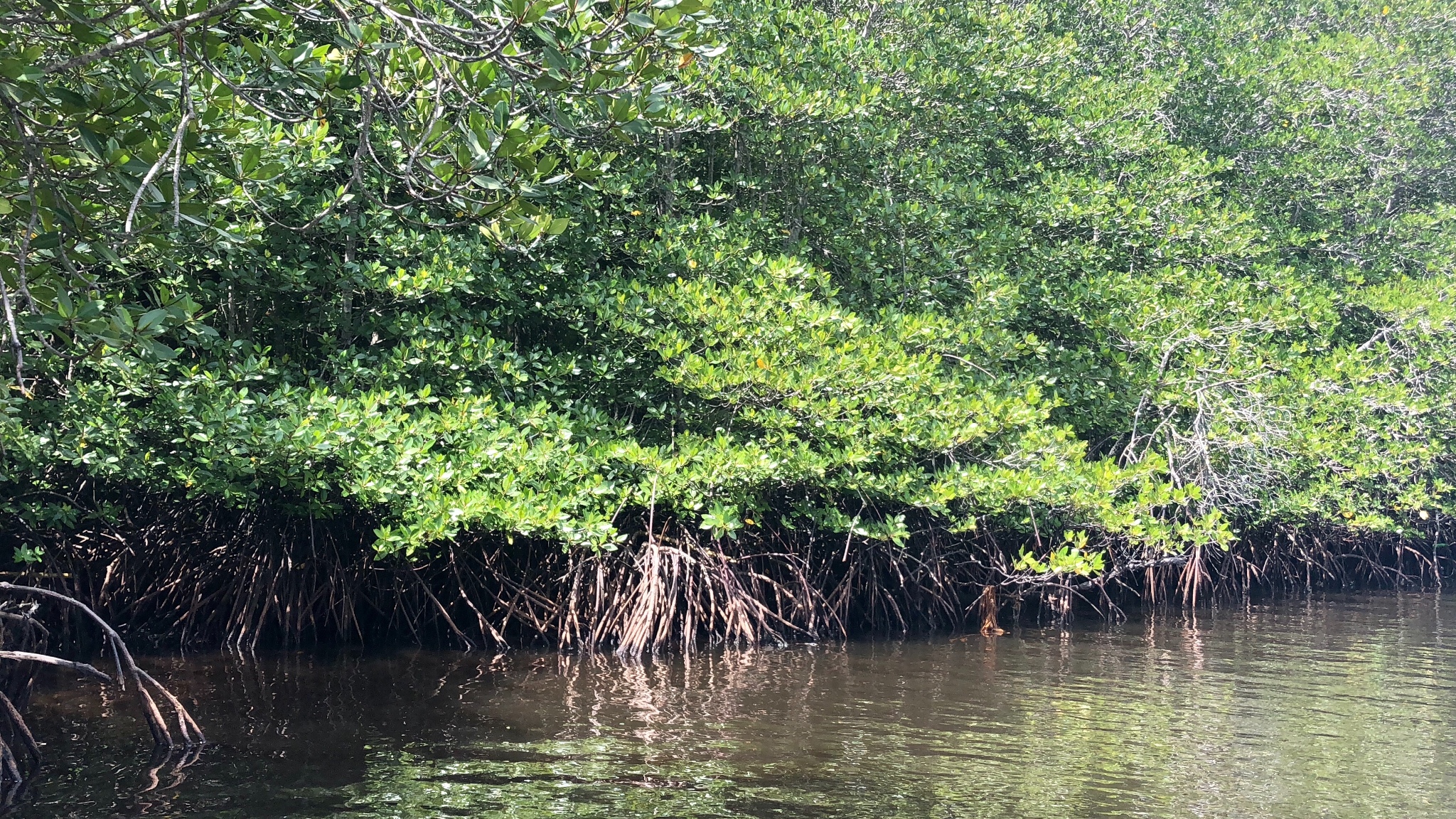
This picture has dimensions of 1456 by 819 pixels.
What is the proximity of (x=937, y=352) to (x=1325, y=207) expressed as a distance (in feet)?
22.4

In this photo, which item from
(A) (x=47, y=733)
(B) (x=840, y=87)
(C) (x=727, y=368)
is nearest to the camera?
(A) (x=47, y=733)

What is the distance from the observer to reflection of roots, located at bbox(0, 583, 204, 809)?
4.27m

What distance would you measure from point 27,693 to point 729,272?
5.02 meters

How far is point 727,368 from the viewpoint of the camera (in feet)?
25.2

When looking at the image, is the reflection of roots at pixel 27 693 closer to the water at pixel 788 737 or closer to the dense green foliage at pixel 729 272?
the water at pixel 788 737

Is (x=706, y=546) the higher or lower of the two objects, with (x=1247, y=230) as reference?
lower

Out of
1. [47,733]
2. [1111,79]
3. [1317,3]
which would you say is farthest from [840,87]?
[1317,3]

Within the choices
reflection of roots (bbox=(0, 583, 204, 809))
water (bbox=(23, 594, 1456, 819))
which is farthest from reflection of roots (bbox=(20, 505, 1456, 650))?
reflection of roots (bbox=(0, 583, 204, 809))

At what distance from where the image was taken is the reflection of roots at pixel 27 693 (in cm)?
427

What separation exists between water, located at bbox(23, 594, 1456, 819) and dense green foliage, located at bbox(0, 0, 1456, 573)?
1031 millimetres

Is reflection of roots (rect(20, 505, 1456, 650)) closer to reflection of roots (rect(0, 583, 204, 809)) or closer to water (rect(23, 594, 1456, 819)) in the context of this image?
water (rect(23, 594, 1456, 819))

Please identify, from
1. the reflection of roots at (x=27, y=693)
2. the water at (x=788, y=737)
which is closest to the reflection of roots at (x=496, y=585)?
the water at (x=788, y=737)

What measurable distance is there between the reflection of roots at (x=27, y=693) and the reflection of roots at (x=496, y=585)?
1.59 meters

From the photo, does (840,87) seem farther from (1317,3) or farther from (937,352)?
(1317,3)
